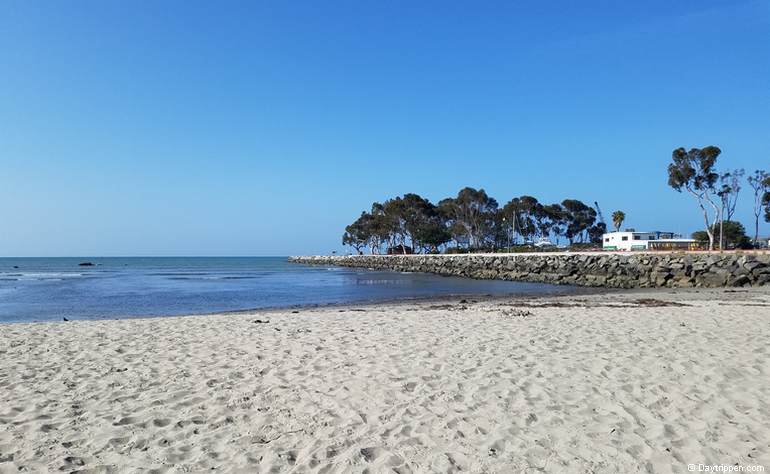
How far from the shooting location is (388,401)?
489 centimetres

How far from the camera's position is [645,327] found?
29.6 ft

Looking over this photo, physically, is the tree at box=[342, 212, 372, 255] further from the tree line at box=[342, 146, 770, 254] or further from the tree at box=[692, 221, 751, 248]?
the tree at box=[692, 221, 751, 248]

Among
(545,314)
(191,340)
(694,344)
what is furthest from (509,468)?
(545,314)

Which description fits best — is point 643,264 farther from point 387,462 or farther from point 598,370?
point 387,462

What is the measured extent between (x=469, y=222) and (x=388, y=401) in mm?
81827

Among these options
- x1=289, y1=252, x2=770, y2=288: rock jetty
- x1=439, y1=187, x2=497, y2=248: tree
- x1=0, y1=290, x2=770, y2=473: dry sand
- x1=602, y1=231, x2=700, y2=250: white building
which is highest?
x1=439, y1=187, x2=497, y2=248: tree

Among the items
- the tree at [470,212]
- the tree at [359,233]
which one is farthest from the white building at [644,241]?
the tree at [359,233]

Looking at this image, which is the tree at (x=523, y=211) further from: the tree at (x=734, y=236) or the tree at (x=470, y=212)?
the tree at (x=734, y=236)

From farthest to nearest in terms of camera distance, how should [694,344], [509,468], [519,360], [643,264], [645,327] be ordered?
[643,264] → [645,327] → [694,344] → [519,360] → [509,468]

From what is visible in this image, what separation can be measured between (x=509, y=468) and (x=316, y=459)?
1.39 metres

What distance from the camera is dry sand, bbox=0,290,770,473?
3.68 m

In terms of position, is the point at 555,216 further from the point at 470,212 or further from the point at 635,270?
the point at 635,270

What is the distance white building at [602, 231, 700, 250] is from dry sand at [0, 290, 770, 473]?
56061 millimetres

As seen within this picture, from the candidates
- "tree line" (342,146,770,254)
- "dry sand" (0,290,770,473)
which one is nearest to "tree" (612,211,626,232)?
"tree line" (342,146,770,254)
